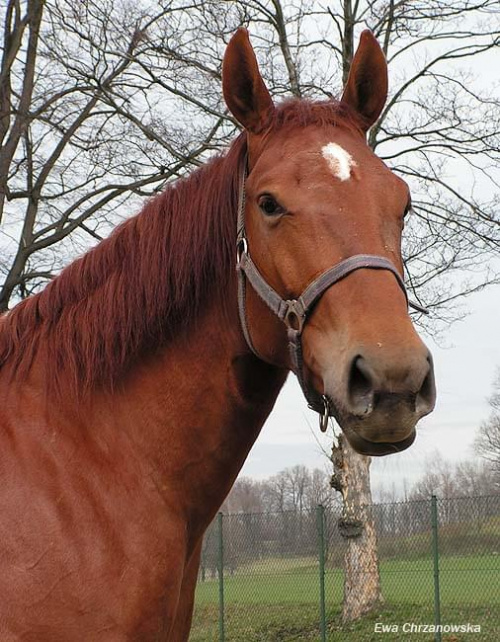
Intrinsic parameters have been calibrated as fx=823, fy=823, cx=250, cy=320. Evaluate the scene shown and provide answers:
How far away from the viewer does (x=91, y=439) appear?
2.91 m

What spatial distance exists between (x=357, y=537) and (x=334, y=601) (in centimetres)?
187

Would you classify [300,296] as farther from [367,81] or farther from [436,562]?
[436,562]

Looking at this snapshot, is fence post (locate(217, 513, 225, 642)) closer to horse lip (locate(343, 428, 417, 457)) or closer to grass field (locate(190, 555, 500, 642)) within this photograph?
grass field (locate(190, 555, 500, 642))

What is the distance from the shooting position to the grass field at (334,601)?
46.4 ft

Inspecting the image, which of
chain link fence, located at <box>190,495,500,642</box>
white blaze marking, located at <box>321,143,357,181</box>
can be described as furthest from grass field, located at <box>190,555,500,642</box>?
white blaze marking, located at <box>321,143,357,181</box>

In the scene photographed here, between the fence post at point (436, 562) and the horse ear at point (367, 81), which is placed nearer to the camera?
the horse ear at point (367, 81)

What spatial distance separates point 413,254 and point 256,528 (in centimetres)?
686

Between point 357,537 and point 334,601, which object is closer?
point 357,537

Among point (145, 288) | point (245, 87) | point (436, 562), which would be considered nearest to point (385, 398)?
point (145, 288)

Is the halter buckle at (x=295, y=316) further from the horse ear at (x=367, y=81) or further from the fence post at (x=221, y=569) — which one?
the fence post at (x=221, y=569)

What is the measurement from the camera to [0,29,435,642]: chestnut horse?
8.25ft

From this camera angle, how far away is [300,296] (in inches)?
104

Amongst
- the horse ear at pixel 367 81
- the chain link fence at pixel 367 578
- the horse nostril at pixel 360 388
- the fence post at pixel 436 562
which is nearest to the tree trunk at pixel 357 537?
the chain link fence at pixel 367 578

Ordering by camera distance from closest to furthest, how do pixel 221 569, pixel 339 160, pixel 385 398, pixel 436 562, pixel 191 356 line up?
pixel 385 398 < pixel 339 160 < pixel 191 356 < pixel 436 562 < pixel 221 569
